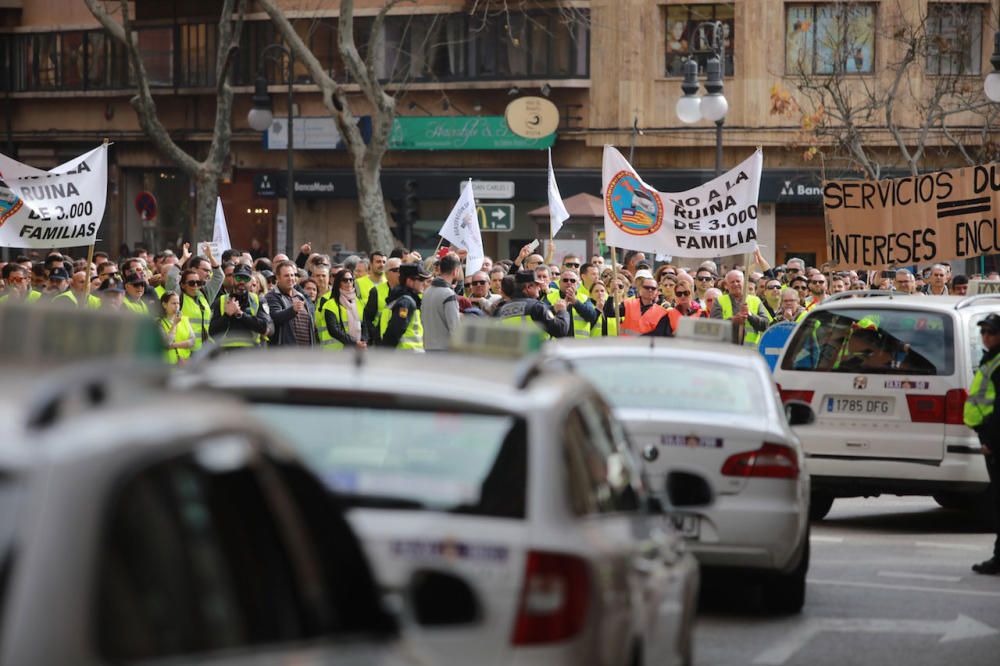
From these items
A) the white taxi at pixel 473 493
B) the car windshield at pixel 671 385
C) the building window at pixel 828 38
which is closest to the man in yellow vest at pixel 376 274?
the car windshield at pixel 671 385

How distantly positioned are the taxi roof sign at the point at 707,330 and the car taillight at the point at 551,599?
5921mm

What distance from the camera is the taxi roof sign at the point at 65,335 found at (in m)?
3.03

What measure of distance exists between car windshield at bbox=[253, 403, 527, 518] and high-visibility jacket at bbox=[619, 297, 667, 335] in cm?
1199

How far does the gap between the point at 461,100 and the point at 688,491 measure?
41.0m

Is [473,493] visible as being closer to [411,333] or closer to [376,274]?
[411,333]

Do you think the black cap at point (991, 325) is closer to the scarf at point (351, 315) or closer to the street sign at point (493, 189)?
the scarf at point (351, 315)

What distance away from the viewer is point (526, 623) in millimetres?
4746

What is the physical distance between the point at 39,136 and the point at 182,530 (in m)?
52.0

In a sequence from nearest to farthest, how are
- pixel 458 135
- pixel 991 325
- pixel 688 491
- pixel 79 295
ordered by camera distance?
pixel 688 491 → pixel 991 325 → pixel 79 295 → pixel 458 135

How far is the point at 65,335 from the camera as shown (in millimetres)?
3072

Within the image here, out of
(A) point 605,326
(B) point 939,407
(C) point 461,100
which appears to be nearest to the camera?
(B) point 939,407

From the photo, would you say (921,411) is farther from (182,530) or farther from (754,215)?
(182,530)

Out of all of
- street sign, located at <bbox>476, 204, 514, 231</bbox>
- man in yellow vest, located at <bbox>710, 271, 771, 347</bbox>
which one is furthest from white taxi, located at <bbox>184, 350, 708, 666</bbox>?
street sign, located at <bbox>476, 204, 514, 231</bbox>

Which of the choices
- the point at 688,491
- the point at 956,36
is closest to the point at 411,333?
the point at 688,491
